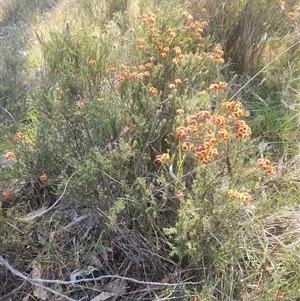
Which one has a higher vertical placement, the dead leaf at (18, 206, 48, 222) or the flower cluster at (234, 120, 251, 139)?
the flower cluster at (234, 120, 251, 139)

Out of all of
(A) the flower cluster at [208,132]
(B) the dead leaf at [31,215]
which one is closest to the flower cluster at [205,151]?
(A) the flower cluster at [208,132]

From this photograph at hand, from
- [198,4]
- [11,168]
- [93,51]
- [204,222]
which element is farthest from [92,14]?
[204,222]

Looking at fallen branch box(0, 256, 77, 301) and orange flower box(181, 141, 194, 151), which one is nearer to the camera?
orange flower box(181, 141, 194, 151)

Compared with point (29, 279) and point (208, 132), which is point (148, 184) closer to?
point (208, 132)

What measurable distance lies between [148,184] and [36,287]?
0.64 metres

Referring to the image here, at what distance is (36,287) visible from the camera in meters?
1.61

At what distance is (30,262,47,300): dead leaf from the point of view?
158 centimetres

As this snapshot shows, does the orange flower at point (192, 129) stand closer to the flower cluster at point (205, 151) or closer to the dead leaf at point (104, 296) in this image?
the flower cluster at point (205, 151)

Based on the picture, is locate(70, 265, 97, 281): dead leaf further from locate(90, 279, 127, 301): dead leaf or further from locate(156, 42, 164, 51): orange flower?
locate(156, 42, 164, 51): orange flower

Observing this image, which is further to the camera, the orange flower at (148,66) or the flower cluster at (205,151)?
the orange flower at (148,66)

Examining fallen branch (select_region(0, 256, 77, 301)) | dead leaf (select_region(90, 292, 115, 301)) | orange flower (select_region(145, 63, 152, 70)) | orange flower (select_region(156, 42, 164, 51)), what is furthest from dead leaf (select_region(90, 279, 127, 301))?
orange flower (select_region(156, 42, 164, 51))

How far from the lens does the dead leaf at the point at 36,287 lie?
1.58 metres

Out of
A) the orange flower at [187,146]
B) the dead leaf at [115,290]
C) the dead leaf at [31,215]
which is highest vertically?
the orange flower at [187,146]

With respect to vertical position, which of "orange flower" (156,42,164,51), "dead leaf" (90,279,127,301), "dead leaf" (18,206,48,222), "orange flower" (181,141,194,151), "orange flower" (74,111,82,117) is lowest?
"dead leaf" (90,279,127,301)
